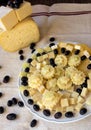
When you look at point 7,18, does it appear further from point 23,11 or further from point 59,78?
point 59,78

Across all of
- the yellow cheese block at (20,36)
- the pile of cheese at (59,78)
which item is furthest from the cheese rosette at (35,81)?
the yellow cheese block at (20,36)

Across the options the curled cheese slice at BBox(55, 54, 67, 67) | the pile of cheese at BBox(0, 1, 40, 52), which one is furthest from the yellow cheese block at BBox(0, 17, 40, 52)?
the curled cheese slice at BBox(55, 54, 67, 67)

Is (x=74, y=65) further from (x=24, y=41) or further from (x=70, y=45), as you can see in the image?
(x=24, y=41)

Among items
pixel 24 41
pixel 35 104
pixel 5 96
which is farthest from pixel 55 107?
pixel 24 41

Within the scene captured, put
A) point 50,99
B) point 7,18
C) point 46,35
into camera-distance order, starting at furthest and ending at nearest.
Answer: point 46,35
point 7,18
point 50,99

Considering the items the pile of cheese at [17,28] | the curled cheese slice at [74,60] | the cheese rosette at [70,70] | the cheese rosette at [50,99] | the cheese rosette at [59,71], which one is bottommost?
the cheese rosette at [50,99]

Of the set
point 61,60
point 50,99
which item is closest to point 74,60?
point 61,60

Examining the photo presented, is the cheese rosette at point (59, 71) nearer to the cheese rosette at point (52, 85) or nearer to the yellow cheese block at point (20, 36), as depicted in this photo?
the cheese rosette at point (52, 85)
